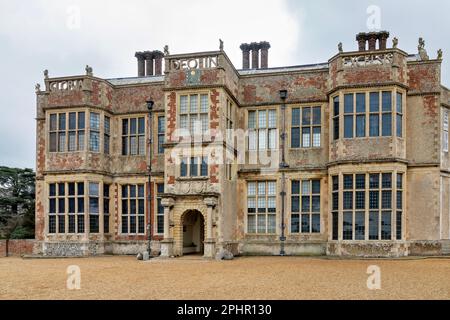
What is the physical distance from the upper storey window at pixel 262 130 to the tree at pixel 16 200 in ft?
52.2

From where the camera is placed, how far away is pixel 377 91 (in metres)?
22.9

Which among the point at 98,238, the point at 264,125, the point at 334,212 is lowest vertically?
the point at 98,238

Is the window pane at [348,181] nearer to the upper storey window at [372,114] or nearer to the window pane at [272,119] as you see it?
the upper storey window at [372,114]

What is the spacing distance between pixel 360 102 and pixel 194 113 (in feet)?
25.5

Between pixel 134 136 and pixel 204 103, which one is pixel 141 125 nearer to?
pixel 134 136

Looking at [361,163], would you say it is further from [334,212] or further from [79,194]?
[79,194]

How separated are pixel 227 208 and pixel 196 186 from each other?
2.02 m

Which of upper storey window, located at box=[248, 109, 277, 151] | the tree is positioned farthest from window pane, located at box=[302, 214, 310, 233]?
the tree

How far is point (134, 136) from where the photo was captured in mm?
27609

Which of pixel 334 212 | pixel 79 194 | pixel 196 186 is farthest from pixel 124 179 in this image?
pixel 334 212

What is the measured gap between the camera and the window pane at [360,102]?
23080mm

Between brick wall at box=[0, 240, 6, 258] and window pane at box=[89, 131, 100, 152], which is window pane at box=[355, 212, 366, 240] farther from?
brick wall at box=[0, 240, 6, 258]

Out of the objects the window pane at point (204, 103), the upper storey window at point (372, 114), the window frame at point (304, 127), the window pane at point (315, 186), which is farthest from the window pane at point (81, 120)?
the upper storey window at point (372, 114)

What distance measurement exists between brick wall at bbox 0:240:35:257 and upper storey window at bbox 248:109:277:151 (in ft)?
45.6
